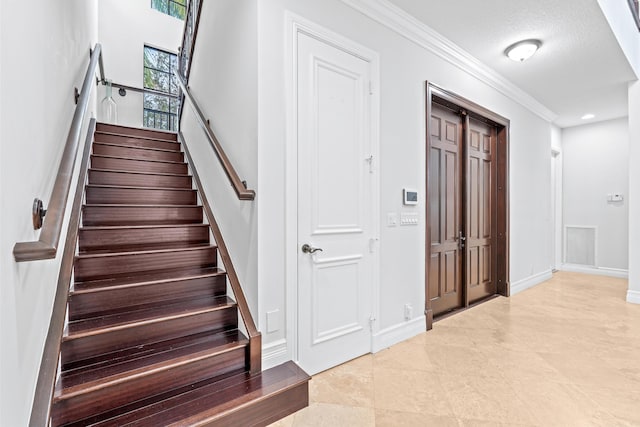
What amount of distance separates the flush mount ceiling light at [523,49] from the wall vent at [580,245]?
4114 mm

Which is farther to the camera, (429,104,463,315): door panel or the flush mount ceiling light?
(429,104,463,315): door panel

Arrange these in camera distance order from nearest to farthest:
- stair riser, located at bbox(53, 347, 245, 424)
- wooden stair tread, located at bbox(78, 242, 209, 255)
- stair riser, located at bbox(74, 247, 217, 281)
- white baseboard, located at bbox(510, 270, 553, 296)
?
stair riser, located at bbox(53, 347, 245, 424)
stair riser, located at bbox(74, 247, 217, 281)
wooden stair tread, located at bbox(78, 242, 209, 255)
white baseboard, located at bbox(510, 270, 553, 296)

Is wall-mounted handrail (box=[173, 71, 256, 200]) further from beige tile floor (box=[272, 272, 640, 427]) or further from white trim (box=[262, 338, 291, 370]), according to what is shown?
beige tile floor (box=[272, 272, 640, 427])

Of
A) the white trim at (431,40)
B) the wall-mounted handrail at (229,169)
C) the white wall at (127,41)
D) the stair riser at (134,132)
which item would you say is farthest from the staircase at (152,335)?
the white wall at (127,41)

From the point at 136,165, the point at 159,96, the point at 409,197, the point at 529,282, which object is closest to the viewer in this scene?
the point at 409,197

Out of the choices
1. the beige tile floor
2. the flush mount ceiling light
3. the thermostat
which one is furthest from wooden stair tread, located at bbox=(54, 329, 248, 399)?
the flush mount ceiling light

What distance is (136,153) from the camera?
134 inches

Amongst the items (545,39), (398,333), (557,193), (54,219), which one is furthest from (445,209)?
(557,193)

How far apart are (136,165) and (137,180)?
0.26 metres

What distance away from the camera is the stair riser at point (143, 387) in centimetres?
141

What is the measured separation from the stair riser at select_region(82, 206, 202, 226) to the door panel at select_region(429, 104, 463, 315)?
2389 millimetres

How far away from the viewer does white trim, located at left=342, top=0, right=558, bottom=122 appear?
2.43m

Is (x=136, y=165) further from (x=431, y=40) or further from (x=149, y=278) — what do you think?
(x=431, y=40)

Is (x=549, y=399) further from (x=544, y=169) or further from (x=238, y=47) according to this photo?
(x=544, y=169)
